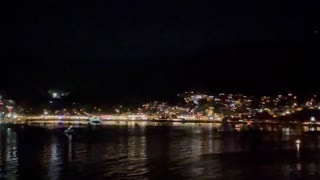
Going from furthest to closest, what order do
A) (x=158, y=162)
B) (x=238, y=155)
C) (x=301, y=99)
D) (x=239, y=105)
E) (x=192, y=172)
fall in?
(x=239, y=105) → (x=301, y=99) → (x=238, y=155) → (x=158, y=162) → (x=192, y=172)

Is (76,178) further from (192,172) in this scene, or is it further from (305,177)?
(305,177)

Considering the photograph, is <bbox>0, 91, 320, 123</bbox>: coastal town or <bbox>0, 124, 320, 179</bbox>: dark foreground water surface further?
<bbox>0, 91, 320, 123</bbox>: coastal town

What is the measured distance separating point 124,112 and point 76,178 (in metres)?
168

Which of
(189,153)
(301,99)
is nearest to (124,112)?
(301,99)

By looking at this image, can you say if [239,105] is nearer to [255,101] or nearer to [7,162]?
[255,101]

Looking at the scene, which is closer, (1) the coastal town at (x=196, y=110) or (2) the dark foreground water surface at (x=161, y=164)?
(2) the dark foreground water surface at (x=161, y=164)

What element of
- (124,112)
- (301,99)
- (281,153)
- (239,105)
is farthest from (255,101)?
(281,153)

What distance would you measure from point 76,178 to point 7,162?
763 cm

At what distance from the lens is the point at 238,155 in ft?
96.6

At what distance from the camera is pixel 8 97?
470 feet

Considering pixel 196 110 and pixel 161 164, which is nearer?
pixel 161 164

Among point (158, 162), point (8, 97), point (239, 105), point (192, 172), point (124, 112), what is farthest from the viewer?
point (124, 112)

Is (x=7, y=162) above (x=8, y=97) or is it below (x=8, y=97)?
below

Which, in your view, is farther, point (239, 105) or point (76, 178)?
point (239, 105)
